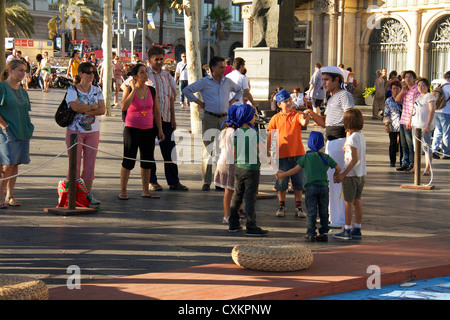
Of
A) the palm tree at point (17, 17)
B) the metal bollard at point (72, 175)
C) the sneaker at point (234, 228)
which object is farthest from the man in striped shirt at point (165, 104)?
the palm tree at point (17, 17)

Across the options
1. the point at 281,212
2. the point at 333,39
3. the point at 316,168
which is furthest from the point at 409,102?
the point at 333,39

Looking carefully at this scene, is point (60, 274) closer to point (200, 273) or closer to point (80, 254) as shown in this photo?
point (80, 254)

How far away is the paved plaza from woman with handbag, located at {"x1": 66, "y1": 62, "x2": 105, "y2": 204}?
0.46 metres

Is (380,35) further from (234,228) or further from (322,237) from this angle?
(322,237)

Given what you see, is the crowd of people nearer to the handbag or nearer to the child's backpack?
the handbag

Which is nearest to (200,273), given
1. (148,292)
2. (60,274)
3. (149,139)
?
(148,292)

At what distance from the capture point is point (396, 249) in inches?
294

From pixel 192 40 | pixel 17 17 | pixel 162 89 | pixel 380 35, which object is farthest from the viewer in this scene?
pixel 17 17

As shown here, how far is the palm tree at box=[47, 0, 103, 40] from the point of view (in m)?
73.3

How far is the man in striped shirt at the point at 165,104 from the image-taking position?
442 inches

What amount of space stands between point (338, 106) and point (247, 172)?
1462mm

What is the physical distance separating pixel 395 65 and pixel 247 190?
2831cm

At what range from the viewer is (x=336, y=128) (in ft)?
29.2

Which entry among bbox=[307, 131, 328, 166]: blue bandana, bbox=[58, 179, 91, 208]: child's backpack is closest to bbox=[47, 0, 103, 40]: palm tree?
bbox=[58, 179, 91, 208]: child's backpack
